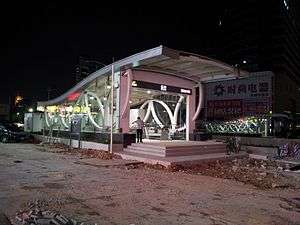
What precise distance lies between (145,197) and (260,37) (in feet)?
287

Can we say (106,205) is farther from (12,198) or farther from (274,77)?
(274,77)

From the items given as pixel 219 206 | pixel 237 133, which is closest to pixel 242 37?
pixel 237 133

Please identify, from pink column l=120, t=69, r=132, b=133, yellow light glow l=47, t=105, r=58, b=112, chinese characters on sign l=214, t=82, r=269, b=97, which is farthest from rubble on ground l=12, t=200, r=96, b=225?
chinese characters on sign l=214, t=82, r=269, b=97

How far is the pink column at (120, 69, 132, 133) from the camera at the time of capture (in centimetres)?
1858

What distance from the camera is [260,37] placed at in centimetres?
8800

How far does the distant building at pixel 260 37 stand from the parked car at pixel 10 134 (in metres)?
62.1

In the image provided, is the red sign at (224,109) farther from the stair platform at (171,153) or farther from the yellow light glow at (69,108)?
the stair platform at (171,153)

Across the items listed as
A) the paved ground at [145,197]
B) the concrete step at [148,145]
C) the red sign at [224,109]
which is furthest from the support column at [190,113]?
the red sign at [224,109]

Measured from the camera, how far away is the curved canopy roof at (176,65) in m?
→ 16.4

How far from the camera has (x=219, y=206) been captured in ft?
26.3

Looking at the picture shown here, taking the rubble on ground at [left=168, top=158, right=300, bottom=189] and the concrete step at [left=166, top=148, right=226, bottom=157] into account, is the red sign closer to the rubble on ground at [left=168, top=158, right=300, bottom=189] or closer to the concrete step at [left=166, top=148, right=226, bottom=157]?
the concrete step at [left=166, top=148, right=226, bottom=157]

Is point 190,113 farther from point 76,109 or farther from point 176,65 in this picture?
point 76,109

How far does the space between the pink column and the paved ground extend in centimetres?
597

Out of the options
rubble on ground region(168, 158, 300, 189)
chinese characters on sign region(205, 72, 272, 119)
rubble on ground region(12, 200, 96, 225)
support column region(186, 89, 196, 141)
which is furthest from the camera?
chinese characters on sign region(205, 72, 272, 119)
